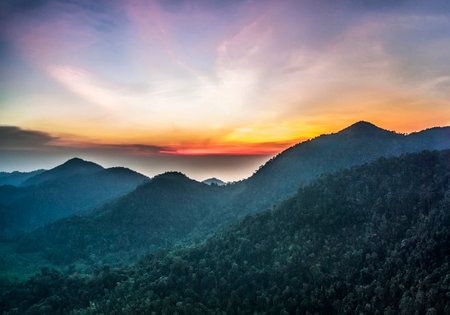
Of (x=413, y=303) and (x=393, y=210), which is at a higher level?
(x=393, y=210)

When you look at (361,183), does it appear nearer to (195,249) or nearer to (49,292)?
(195,249)

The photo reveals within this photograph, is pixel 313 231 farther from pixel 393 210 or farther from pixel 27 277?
pixel 27 277

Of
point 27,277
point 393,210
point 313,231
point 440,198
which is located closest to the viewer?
point 440,198

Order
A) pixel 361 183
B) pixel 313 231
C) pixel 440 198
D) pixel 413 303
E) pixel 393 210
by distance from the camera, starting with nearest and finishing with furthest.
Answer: pixel 413 303 → pixel 440 198 → pixel 393 210 → pixel 313 231 → pixel 361 183

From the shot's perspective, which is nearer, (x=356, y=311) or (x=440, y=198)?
(x=356, y=311)

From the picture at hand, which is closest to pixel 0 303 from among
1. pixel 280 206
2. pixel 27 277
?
pixel 27 277

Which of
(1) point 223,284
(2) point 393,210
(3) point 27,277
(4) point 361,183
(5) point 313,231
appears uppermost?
(4) point 361,183
